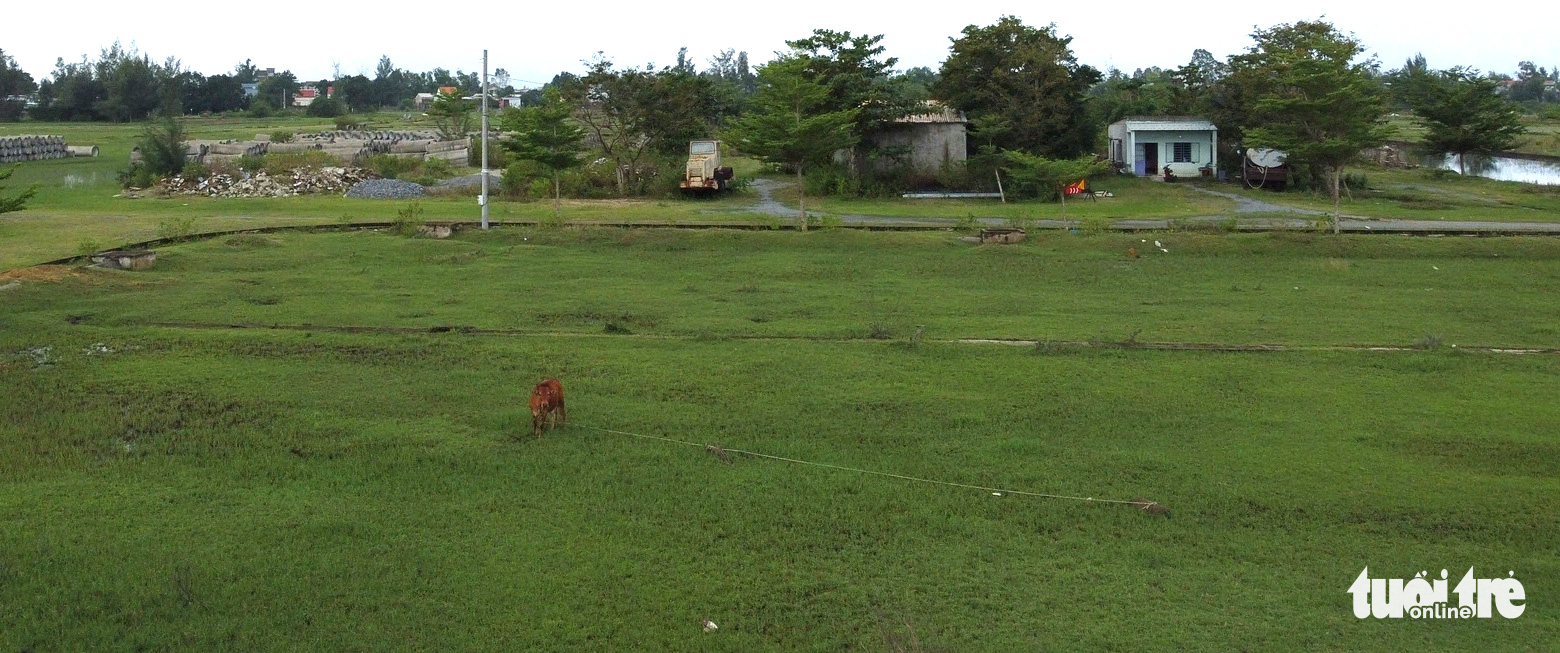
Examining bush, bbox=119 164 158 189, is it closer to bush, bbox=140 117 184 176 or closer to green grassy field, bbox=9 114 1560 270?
bush, bbox=140 117 184 176

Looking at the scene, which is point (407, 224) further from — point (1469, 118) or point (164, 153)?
point (1469, 118)

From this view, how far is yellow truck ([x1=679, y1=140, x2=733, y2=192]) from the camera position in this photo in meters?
40.9

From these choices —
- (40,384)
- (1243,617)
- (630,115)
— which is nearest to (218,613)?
(1243,617)

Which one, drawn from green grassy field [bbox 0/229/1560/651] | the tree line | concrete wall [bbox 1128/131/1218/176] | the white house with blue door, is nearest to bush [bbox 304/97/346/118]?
the tree line

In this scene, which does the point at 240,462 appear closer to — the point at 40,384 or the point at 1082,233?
the point at 40,384

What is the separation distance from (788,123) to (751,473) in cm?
2161

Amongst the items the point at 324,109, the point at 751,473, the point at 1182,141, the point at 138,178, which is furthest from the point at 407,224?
the point at 324,109

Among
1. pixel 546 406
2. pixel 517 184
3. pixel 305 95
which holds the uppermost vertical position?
pixel 305 95

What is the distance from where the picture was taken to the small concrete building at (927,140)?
4506cm

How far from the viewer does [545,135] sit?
37.4 meters

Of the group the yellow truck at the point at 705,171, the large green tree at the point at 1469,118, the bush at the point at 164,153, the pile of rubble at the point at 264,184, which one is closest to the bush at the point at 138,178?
the bush at the point at 164,153

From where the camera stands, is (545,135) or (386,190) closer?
(545,135)

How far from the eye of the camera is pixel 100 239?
27.0 metres

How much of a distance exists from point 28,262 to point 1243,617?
73.1 ft
